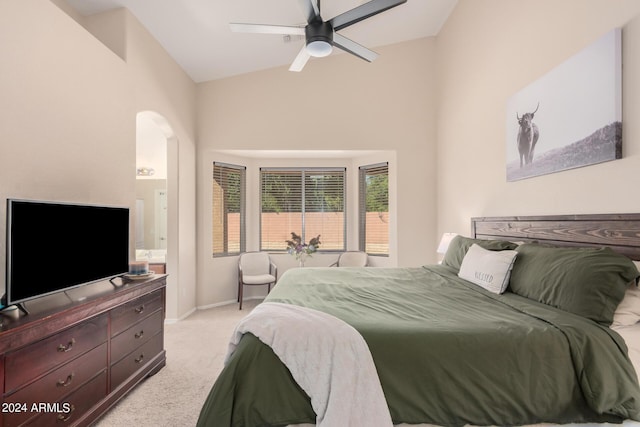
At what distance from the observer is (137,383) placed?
236 cm

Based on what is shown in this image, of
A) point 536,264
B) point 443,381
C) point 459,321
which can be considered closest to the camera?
point 443,381

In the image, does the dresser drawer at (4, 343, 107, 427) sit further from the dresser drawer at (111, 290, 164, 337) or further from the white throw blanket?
the white throw blanket

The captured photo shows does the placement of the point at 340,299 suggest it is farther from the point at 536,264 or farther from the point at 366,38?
the point at 366,38

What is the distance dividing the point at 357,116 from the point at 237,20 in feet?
6.39

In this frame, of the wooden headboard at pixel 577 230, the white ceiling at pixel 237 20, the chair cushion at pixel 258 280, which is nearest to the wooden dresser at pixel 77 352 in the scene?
the chair cushion at pixel 258 280

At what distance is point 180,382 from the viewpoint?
2.48m

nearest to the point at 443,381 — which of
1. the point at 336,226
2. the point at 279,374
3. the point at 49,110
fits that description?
the point at 279,374

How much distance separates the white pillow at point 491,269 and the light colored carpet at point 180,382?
2.13 meters

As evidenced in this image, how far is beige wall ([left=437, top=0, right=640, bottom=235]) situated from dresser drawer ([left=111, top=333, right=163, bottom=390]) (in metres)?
3.25

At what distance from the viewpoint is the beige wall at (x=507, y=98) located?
1804mm

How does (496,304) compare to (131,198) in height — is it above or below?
below

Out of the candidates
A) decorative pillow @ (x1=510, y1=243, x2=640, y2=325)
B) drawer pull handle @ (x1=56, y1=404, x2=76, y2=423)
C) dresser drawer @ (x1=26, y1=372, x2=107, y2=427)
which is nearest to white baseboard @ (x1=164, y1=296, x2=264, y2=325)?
dresser drawer @ (x1=26, y1=372, x2=107, y2=427)

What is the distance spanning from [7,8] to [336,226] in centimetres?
428

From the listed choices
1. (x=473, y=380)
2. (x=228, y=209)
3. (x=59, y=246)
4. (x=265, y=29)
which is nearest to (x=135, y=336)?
(x=59, y=246)
